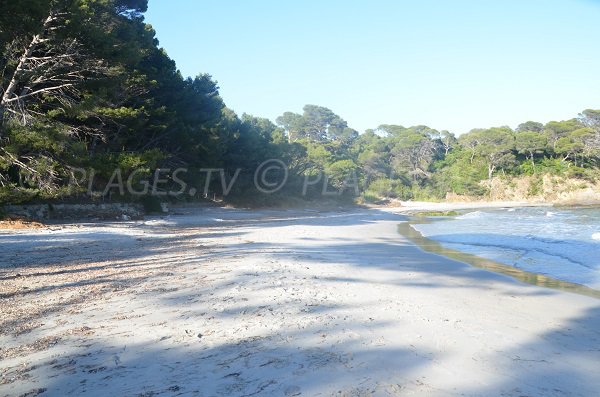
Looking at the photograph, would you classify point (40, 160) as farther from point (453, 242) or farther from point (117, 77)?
point (453, 242)

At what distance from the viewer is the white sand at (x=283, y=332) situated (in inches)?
124

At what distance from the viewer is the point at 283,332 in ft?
13.7

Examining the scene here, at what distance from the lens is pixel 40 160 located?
49.0ft

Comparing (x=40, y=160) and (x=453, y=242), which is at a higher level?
(x=40, y=160)

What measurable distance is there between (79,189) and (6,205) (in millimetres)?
2597

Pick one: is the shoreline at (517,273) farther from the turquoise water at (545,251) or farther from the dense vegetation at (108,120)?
the dense vegetation at (108,120)

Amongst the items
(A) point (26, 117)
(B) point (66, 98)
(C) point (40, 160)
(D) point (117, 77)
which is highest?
(D) point (117, 77)

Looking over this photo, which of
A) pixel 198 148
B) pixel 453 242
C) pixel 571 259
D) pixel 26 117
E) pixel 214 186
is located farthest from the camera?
pixel 214 186

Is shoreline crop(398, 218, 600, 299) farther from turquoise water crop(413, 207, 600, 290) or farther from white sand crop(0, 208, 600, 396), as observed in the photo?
white sand crop(0, 208, 600, 396)

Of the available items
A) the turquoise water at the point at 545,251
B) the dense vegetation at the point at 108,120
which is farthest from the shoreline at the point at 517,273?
the dense vegetation at the point at 108,120

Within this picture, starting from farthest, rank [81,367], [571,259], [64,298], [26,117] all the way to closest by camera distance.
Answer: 1. [26,117]
2. [571,259]
3. [64,298]
4. [81,367]

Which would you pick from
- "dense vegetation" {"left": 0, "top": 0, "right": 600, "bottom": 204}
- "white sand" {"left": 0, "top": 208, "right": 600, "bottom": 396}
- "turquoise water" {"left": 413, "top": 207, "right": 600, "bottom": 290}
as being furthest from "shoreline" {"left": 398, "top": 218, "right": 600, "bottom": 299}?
"dense vegetation" {"left": 0, "top": 0, "right": 600, "bottom": 204}

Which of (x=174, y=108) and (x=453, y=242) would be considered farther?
(x=174, y=108)

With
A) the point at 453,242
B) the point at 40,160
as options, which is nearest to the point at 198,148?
the point at 40,160
